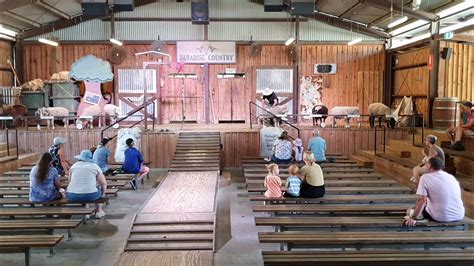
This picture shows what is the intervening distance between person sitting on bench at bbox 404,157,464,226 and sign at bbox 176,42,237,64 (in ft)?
45.8

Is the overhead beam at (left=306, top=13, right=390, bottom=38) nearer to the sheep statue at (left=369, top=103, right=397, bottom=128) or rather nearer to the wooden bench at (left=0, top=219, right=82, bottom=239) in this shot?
the sheep statue at (left=369, top=103, right=397, bottom=128)

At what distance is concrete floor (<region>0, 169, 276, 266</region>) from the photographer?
18.9 feet

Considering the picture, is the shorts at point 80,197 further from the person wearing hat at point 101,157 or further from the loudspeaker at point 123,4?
the loudspeaker at point 123,4

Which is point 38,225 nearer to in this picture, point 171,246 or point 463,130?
point 171,246

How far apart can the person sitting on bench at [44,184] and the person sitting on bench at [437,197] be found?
5137mm

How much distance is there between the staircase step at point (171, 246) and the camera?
5.74 m

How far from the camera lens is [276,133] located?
1235 centimetres

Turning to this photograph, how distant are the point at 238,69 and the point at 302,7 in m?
4.91

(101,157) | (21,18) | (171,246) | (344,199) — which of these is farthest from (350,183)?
(21,18)

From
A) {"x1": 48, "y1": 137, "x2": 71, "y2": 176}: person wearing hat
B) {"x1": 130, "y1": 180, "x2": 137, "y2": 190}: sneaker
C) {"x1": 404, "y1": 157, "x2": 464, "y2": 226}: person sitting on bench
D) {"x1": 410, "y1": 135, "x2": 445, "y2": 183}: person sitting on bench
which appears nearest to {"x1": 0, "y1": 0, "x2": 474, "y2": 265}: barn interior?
{"x1": 404, "y1": 157, "x2": 464, "y2": 226}: person sitting on bench

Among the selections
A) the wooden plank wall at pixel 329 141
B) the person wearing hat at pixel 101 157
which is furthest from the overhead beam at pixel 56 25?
the person wearing hat at pixel 101 157

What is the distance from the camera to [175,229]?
6293mm

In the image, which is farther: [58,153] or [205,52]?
[205,52]

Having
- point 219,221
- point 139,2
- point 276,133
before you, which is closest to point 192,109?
point 139,2
